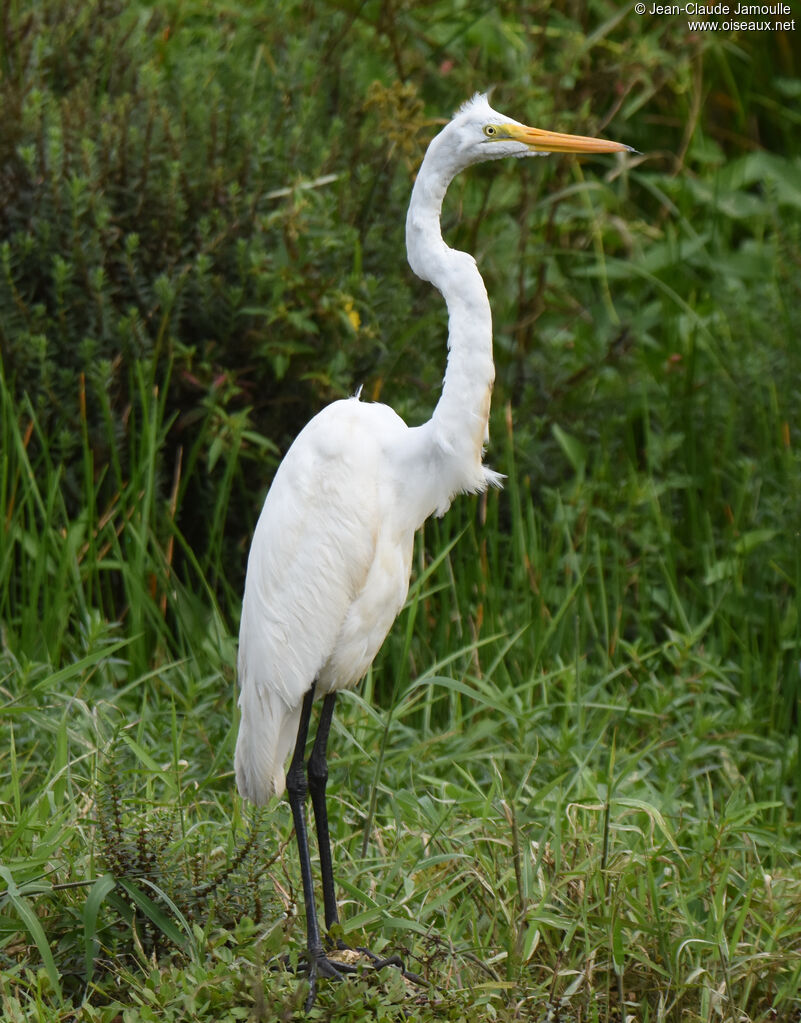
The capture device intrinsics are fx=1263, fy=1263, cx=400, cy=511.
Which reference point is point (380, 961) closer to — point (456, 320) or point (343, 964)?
point (343, 964)

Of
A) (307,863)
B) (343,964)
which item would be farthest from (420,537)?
(343,964)

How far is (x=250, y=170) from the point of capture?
371 cm

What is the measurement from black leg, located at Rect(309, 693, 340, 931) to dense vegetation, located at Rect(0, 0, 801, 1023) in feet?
0.26

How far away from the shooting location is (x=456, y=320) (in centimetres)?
212

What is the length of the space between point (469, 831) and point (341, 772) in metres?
0.53

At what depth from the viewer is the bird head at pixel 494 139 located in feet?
7.11

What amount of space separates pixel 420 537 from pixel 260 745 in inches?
39.2

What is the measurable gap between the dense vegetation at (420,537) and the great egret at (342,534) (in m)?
0.22

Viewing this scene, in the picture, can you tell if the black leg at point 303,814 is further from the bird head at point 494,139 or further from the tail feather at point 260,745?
the bird head at point 494,139

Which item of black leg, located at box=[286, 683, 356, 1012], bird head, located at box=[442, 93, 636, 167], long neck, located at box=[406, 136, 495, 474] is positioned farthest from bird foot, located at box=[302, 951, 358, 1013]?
bird head, located at box=[442, 93, 636, 167]

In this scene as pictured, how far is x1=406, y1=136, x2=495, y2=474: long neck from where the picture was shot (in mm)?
2115

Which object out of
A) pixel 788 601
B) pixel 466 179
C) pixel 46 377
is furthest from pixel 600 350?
pixel 46 377

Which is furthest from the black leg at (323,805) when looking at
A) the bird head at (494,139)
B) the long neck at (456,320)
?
the bird head at (494,139)

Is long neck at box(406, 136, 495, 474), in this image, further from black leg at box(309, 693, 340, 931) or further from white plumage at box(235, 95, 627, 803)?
black leg at box(309, 693, 340, 931)
